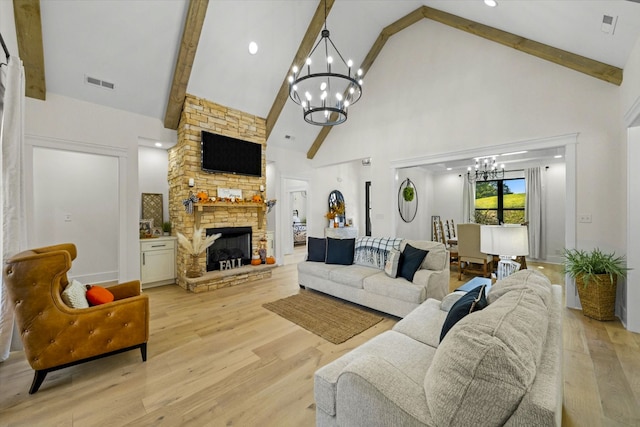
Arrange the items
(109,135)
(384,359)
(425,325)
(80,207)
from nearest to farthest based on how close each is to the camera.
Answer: (384,359) → (425,325) → (109,135) → (80,207)

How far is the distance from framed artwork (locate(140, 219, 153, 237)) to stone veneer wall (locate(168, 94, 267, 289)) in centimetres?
37

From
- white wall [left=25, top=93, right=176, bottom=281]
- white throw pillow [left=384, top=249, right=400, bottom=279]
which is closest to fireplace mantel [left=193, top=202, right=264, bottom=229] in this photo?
white wall [left=25, top=93, right=176, bottom=281]

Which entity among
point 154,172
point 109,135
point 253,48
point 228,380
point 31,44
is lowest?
point 228,380

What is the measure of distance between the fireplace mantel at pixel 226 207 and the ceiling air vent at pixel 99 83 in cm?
208

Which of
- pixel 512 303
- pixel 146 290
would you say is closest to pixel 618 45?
pixel 512 303

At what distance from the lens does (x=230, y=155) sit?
17.0 ft

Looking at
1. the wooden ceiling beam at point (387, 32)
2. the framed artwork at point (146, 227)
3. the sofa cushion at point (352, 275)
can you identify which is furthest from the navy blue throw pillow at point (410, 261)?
the framed artwork at point (146, 227)

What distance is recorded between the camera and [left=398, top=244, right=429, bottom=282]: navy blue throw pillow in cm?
333

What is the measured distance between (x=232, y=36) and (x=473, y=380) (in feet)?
16.5

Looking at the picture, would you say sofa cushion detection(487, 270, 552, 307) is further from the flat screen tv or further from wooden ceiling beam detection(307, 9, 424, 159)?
wooden ceiling beam detection(307, 9, 424, 159)

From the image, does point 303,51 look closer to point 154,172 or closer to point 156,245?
point 154,172

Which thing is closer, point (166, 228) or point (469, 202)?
point (166, 228)

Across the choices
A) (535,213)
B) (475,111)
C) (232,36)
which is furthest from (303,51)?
(535,213)

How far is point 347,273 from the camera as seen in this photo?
3.75m
